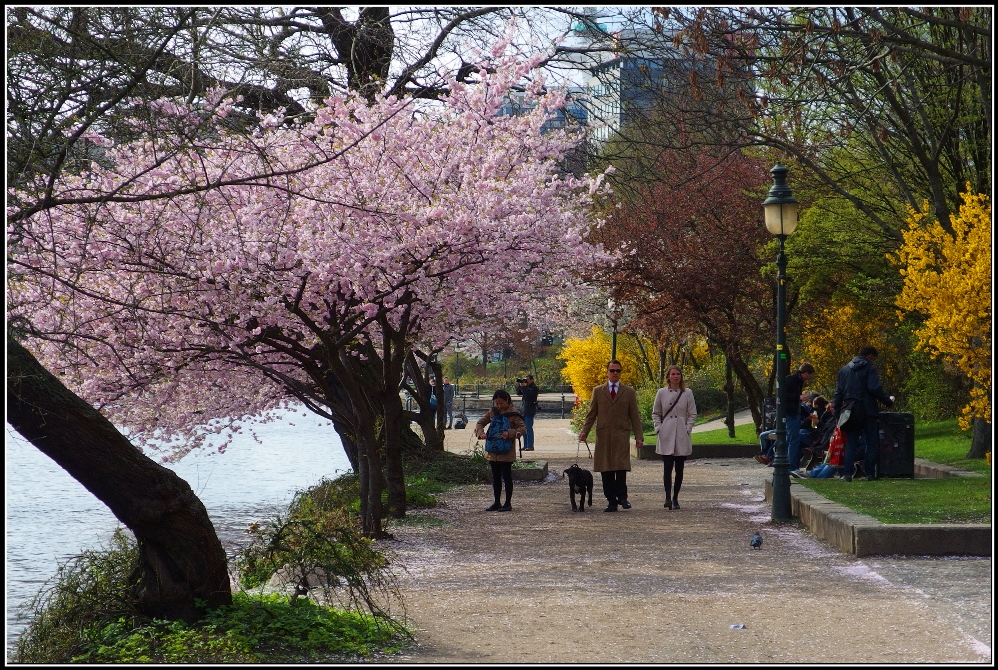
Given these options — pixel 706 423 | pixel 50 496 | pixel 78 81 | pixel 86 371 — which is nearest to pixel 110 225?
pixel 86 371

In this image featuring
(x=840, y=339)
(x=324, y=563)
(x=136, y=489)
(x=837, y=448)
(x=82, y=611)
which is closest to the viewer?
(x=136, y=489)

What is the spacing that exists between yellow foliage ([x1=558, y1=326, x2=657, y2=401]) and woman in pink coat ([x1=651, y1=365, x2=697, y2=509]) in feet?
87.5

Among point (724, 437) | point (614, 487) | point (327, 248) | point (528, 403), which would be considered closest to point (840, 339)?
point (724, 437)

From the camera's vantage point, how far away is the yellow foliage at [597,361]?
139 ft

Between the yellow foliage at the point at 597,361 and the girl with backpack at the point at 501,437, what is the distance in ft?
88.7

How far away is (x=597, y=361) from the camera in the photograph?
42.7 metres

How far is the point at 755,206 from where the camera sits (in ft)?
85.5

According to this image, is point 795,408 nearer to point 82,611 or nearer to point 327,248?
point 327,248

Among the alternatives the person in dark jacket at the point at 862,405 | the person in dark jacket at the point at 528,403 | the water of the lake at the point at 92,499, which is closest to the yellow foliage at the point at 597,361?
the water of the lake at the point at 92,499

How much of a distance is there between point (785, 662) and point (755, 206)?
67.5 ft

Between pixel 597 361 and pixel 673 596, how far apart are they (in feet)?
112

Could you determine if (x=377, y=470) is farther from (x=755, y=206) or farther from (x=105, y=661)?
(x=755, y=206)

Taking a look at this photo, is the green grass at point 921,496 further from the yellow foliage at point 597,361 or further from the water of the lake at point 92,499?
the yellow foliage at point 597,361

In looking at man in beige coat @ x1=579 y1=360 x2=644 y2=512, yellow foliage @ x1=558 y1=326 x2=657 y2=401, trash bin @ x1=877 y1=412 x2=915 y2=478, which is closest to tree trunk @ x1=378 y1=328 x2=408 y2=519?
man in beige coat @ x1=579 y1=360 x2=644 y2=512
